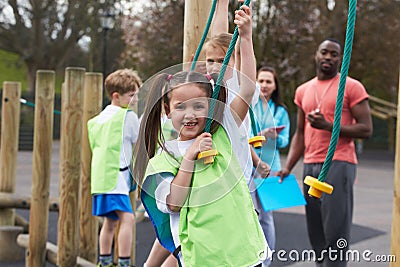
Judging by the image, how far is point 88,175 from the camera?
504 cm

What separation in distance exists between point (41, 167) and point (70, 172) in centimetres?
31

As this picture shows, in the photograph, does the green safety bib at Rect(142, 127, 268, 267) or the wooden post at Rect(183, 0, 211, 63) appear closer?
the green safety bib at Rect(142, 127, 268, 267)

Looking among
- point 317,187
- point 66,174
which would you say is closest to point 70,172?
point 66,174

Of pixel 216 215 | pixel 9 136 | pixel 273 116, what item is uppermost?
pixel 273 116

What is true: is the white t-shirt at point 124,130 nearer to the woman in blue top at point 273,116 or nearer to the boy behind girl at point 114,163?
the boy behind girl at point 114,163

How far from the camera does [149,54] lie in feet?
88.0

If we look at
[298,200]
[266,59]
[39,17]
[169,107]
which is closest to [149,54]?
[266,59]

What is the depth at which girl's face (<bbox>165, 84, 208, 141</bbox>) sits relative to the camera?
2385 millimetres

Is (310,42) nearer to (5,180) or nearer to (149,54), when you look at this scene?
(149,54)

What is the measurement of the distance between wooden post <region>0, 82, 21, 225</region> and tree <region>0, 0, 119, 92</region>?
26.3 metres

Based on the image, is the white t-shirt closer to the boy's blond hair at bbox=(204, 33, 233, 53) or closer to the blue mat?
the blue mat

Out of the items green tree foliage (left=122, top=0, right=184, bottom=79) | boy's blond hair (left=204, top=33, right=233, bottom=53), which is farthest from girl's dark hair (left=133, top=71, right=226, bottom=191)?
green tree foliage (left=122, top=0, right=184, bottom=79)

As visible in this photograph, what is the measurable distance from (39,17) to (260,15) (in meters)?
13.8

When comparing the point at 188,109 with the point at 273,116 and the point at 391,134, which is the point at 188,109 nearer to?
the point at 273,116
